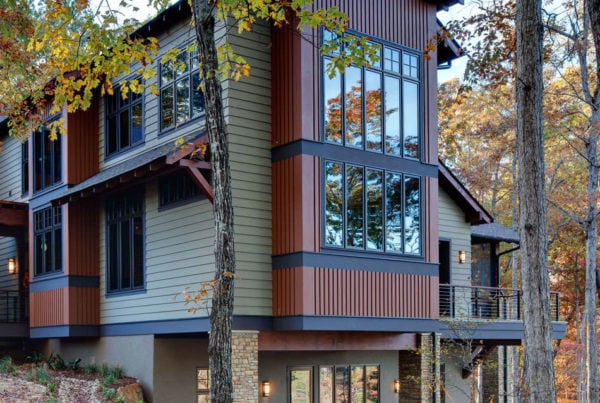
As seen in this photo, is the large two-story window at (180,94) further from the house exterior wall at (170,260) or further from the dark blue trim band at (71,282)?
the dark blue trim band at (71,282)

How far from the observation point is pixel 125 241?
1662 cm

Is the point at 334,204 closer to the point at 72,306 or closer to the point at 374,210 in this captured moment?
the point at 374,210

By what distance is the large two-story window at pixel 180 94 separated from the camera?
48.0ft

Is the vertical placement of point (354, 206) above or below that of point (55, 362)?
above

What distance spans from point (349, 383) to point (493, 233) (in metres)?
6.12

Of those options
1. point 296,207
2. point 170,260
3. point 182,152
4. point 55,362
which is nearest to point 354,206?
point 296,207

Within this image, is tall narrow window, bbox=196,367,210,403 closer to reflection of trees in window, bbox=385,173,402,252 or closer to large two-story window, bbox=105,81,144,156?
reflection of trees in window, bbox=385,173,402,252

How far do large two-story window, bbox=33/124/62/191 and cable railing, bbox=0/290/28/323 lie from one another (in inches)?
130

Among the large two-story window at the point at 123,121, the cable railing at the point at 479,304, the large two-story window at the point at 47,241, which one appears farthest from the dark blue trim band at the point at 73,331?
the cable railing at the point at 479,304

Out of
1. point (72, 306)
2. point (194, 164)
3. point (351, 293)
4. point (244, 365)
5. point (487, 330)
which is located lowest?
point (244, 365)

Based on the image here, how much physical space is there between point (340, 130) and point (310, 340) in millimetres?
3842

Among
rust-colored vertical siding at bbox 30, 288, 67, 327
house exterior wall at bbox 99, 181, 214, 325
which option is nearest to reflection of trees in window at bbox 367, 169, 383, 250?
house exterior wall at bbox 99, 181, 214, 325

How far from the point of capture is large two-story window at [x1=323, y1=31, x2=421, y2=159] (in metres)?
14.3

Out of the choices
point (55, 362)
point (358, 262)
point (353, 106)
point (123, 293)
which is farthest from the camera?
point (55, 362)
